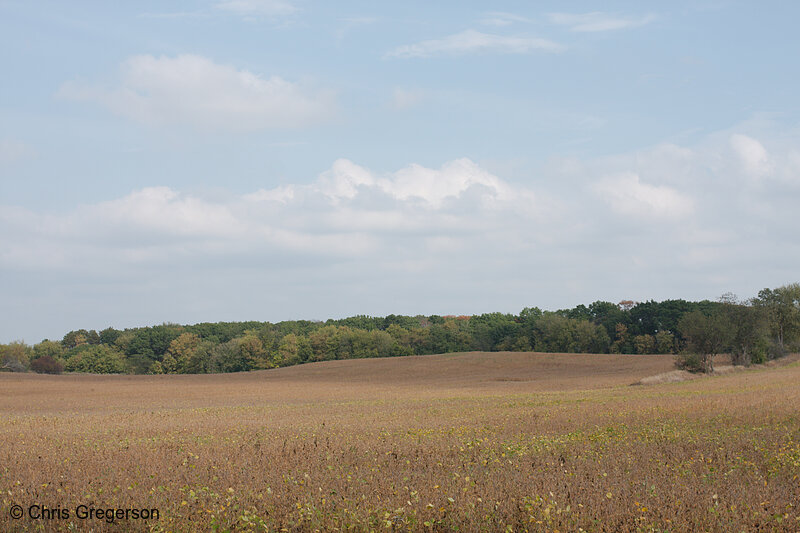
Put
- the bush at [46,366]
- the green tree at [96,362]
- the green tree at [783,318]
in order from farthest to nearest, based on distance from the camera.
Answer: the green tree at [96,362]
the bush at [46,366]
the green tree at [783,318]

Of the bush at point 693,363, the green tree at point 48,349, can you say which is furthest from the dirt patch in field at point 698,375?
the green tree at point 48,349

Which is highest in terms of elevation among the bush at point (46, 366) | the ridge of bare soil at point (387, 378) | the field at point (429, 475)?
the field at point (429, 475)

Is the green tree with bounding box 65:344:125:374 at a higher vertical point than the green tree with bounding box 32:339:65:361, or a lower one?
lower

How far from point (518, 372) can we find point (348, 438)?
200ft

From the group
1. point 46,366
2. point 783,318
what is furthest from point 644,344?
point 46,366

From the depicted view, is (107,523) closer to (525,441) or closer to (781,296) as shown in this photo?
(525,441)

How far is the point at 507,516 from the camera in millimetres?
7965

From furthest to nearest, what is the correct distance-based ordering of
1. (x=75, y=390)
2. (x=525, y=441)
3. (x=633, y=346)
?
(x=633, y=346) < (x=75, y=390) < (x=525, y=441)

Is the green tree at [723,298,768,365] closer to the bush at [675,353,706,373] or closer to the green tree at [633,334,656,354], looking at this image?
the bush at [675,353,706,373]

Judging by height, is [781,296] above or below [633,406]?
above

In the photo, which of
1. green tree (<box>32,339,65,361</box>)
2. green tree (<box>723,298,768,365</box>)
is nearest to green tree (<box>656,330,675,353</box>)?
green tree (<box>723,298,768,365</box>)

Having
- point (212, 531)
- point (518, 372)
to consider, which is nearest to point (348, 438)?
point (212, 531)

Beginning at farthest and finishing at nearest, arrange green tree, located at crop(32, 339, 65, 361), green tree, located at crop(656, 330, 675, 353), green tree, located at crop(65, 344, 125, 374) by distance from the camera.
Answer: green tree, located at crop(32, 339, 65, 361) < green tree, located at crop(65, 344, 125, 374) < green tree, located at crop(656, 330, 675, 353)

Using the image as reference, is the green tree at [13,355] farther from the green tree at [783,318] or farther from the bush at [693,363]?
the green tree at [783,318]
